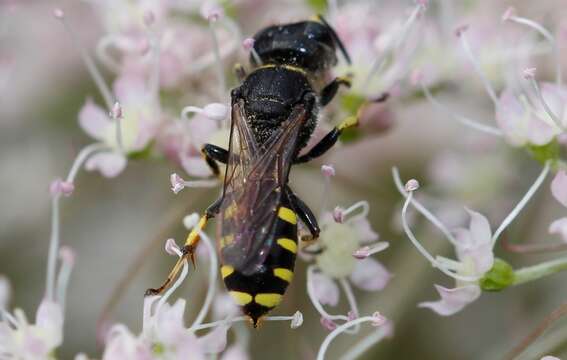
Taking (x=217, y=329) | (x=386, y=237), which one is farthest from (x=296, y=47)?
(x=386, y=237)

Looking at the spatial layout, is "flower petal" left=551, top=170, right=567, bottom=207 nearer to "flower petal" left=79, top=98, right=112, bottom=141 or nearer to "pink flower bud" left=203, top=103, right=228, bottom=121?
"pink flower bud" left=203, top=103, right=228, bottom=121

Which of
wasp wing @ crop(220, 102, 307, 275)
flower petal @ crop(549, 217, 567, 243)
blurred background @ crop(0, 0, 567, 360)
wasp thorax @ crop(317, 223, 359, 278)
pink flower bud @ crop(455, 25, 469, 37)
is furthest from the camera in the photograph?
blurred background @ crop(0, 0, 567, 360)

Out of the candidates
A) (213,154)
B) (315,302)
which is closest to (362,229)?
(315,302)

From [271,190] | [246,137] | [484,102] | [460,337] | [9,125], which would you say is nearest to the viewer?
[271,190]

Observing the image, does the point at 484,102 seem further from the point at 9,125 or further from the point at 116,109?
the point at 9,125

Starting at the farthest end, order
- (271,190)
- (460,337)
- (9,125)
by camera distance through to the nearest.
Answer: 1. (9,125)
2. (460,337)
3. (271,190)

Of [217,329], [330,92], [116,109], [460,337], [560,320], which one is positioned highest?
[116,109]

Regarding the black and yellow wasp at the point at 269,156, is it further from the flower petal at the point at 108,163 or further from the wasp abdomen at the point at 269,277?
the flower petal at the point at 108,163

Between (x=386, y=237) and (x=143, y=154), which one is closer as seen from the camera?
(x=143, y=154)

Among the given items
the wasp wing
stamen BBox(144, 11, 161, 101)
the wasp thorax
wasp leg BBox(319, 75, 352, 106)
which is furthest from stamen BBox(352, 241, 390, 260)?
stamen BBox(144, 11, 161, 101)
